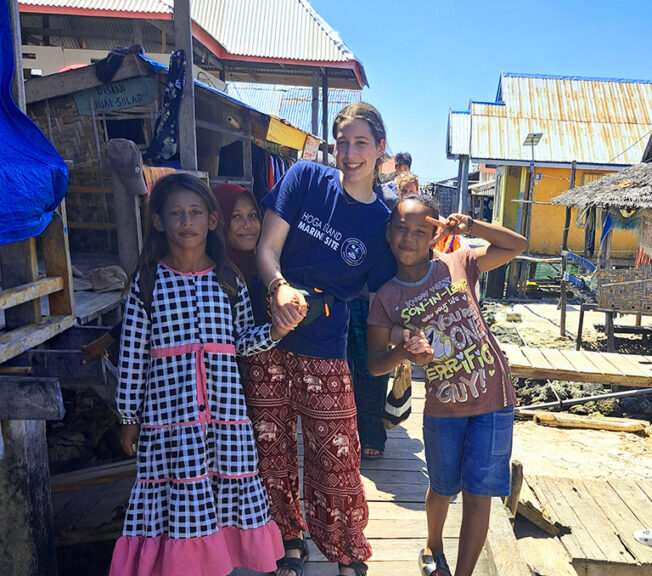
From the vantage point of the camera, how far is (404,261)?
2260 mm

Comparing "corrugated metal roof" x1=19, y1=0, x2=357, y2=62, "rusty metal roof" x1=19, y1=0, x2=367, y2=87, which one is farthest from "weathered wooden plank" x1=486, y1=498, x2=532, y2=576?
"corrugated metal roof" x1=19, y1=0, x2=357, y2=62

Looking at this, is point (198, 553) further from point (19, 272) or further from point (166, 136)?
point (166, 136)

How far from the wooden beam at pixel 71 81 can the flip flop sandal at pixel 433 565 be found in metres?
4.51

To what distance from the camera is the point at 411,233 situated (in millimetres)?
2209

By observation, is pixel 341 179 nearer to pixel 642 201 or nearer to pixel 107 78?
pixel 107 78

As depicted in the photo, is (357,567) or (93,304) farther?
(93,304)

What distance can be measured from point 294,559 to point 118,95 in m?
4.42

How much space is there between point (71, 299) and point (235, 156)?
512 cm

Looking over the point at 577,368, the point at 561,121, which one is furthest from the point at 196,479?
the point at 561,121

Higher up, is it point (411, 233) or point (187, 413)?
point (411, 233)

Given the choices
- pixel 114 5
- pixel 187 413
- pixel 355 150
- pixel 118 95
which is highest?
pixel 114 5

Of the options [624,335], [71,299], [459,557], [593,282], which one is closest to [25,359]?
[71,299]

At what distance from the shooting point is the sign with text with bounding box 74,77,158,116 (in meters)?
5.01

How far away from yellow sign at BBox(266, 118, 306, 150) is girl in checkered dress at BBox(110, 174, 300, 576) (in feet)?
16.3
